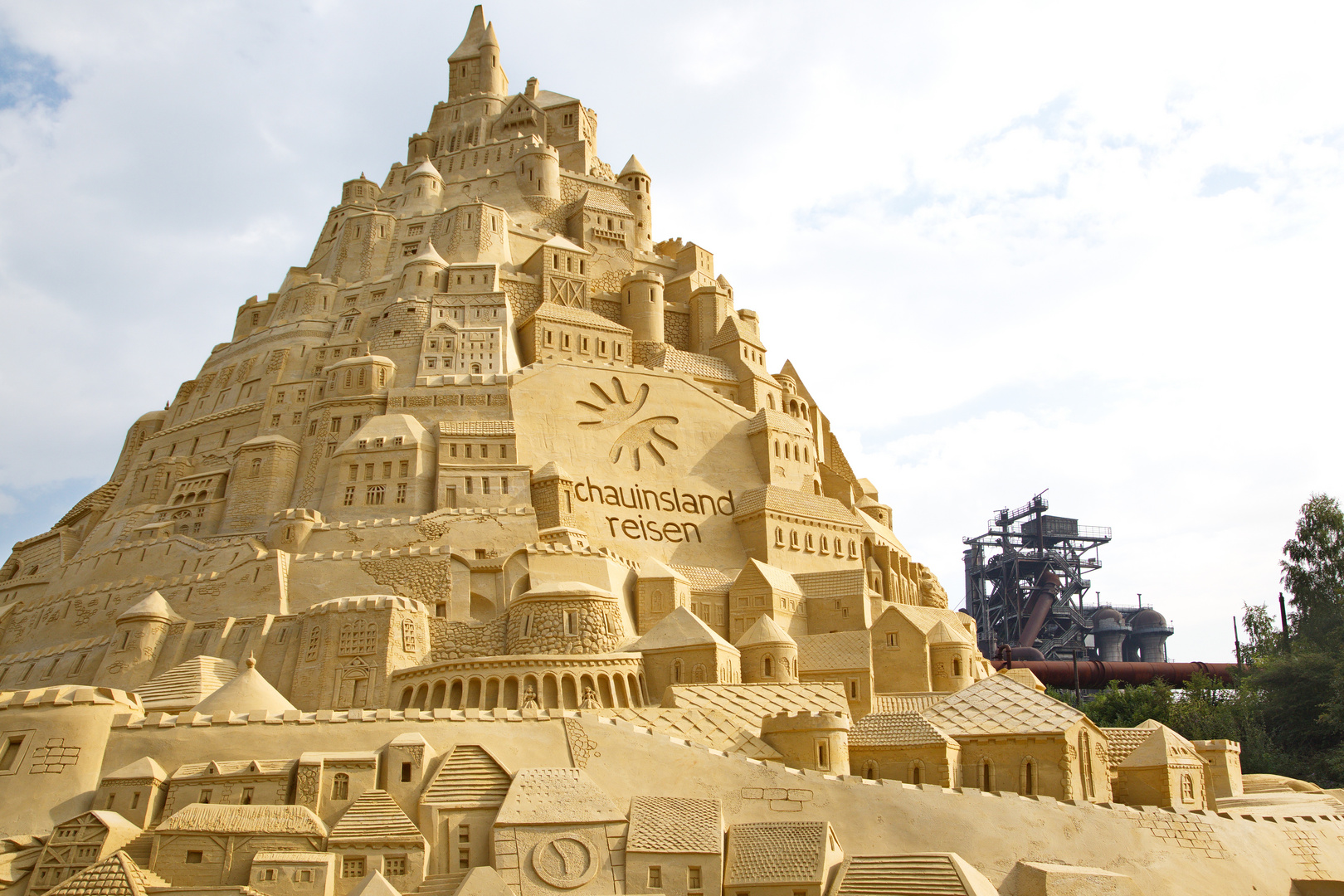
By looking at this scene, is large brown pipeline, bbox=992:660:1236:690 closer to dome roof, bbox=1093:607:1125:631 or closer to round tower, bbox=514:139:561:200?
dome roof, bbox=1093:607:1125:631

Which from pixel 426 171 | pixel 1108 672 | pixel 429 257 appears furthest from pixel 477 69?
pixel 1108 672

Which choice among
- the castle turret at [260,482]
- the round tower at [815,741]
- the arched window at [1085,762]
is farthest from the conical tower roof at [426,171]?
the arched window at [1085,762]

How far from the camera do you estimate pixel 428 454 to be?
2206 inches

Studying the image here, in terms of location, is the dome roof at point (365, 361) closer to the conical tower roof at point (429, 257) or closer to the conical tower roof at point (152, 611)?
the conical tower roof at point (429, 257)

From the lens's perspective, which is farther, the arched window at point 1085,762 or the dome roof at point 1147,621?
the dome roof at point 1147,621

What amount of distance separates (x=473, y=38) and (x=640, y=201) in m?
21.7

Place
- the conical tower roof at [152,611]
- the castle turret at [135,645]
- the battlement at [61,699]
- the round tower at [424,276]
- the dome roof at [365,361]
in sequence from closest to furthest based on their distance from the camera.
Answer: the battlement at [61,699]
the castle turret at [135,645]
the conical tower roof at [152,611]
the dome roof at [365,361]
the round tower at [424,276]

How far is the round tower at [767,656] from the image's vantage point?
153 feet

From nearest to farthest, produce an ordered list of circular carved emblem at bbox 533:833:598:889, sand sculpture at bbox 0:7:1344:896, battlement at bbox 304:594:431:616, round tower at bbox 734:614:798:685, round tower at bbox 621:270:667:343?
circular carved emblem at bbox 533:833:598:889
sand sculpture at bbox 0:7:1344:896
battlement at bbox 304:594:431:616
round tower at bbox 734:614:798:685
round tower at bbox 621:270:667:343

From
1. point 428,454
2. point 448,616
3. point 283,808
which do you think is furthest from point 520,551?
point 283,808

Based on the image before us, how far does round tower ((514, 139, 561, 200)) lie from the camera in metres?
78.0

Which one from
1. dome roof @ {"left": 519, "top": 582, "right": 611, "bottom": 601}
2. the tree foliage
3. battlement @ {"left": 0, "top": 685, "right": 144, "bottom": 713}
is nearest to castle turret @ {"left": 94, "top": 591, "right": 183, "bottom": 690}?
battlement @ {"left": 0, "top": 685, "right": 144, "bottom": 713}

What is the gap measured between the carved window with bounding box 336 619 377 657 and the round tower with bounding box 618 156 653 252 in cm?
3912

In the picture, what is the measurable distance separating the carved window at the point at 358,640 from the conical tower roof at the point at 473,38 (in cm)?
5682
